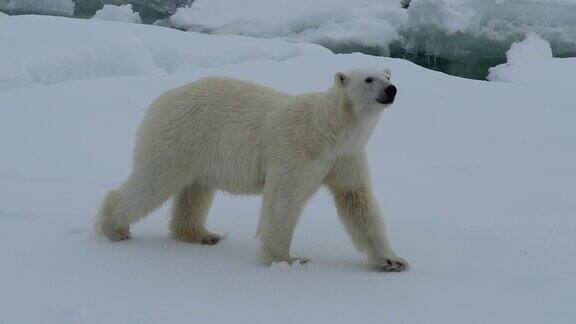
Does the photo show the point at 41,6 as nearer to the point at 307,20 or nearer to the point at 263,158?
the point at 307,20

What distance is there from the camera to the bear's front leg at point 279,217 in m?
3.95

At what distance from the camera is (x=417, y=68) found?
10.6m

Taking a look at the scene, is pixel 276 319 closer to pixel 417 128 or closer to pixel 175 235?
pixel 175 235

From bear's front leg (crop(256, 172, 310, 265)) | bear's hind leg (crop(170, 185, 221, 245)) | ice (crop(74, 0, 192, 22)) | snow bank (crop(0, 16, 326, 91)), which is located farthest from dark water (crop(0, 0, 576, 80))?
bear's front leg (crop(256, 172, 310, 265))

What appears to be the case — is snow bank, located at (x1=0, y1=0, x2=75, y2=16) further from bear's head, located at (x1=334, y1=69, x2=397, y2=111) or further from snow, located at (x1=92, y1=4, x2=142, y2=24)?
bear's head, located at (x1=334, y1=69, x2=397, y2=111)

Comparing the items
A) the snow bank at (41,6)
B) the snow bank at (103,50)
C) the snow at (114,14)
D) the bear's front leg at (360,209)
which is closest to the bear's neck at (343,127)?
the bear's front leg at (360,209)

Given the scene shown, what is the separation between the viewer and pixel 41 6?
68.6 ft

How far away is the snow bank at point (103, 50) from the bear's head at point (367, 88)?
757 centimetres

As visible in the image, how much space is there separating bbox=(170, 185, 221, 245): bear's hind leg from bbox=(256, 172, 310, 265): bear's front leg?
69cm

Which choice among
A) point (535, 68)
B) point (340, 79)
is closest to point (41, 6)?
point (535, 68)

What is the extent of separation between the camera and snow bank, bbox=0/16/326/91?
10625 mm

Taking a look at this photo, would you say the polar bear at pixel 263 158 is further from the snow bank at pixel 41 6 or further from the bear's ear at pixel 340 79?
the snow bank at pixel 41 6

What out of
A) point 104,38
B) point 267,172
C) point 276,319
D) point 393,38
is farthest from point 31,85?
point 393,38

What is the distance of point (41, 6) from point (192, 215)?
1827 cm
